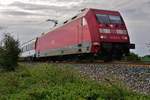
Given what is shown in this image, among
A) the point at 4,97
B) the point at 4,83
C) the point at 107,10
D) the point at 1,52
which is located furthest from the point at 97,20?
the point at 4,97

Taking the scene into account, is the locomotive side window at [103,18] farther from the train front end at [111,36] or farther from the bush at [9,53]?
the bush at [9,53]

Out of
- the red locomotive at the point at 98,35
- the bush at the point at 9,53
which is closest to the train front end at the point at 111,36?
the red locomotive at the point at 98,35

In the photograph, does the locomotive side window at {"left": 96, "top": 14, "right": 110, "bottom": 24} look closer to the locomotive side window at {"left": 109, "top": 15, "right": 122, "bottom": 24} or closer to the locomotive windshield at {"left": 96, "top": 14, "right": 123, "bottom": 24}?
the locomotive windshield at {"left": 96, "top": 14, "right": 123, "bottom": 24}

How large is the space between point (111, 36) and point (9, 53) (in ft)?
20.5

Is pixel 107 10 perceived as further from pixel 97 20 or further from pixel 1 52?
pixel 1 52

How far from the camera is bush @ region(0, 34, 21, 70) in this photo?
22.4 meters

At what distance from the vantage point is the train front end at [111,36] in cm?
2214

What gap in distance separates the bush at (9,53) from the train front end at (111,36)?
16.1 ft

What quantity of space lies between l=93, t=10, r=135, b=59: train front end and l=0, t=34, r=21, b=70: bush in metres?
4.91

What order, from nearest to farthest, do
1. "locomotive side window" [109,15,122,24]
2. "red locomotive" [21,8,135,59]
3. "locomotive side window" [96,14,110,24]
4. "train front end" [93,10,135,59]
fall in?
1. "red locomotive" [21,8,135,59]
2. "train front end" [93,10,135,59]
3. "locomotive side window" [96,14,110,24]
4. "locomotive side window" [109,15,122,24]

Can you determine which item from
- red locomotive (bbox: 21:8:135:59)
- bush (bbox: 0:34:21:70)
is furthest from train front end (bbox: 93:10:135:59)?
bush (bbox: 0:34:21:70)

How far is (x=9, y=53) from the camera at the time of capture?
2411cm

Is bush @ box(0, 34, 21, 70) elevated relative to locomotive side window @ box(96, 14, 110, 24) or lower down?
lower down

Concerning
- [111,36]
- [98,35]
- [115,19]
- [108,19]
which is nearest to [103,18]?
[108,19]
